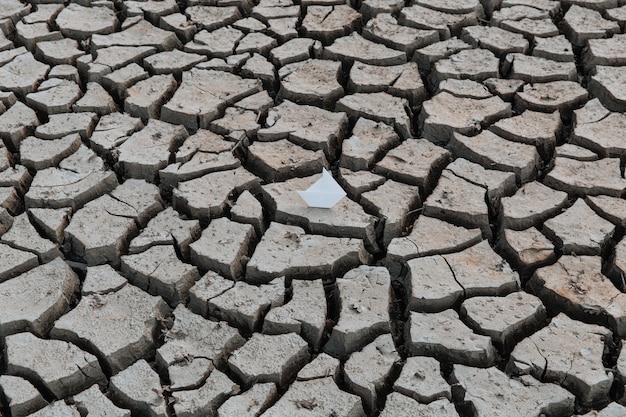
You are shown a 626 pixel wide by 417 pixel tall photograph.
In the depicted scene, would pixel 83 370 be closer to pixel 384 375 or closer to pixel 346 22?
pixel 384 375

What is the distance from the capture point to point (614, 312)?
2338 mm

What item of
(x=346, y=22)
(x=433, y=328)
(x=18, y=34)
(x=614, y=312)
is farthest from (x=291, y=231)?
(x=18, y=34)

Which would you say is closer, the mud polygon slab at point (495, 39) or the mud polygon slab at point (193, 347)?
the mud polygon slab at point (193, 347)

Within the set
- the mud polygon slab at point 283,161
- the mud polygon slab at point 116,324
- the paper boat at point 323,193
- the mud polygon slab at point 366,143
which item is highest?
the mud polygon slab at point 366,143

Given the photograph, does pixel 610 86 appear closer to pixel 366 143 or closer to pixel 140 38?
pixel 366 143

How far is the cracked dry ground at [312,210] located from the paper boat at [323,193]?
0.12 ft

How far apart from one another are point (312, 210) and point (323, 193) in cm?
7

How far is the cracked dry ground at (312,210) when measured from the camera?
Answer: 87.1 inches

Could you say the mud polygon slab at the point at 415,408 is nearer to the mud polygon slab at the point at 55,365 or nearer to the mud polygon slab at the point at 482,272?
the mud polygon slab at the point at 482,272

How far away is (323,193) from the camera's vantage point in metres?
2.74

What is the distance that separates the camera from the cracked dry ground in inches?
87.1

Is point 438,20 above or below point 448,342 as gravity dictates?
above

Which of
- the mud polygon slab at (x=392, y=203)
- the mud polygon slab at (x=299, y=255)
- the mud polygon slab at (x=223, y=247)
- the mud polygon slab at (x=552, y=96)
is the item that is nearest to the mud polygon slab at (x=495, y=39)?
the mud polygon slab at (x=552, y=96)

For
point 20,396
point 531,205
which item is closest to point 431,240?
point 531,205
